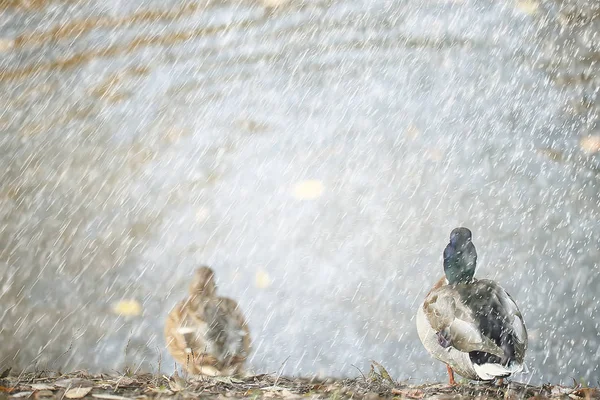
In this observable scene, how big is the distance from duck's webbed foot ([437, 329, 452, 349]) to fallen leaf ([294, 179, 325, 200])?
4.07 ft

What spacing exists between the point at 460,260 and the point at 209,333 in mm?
1372

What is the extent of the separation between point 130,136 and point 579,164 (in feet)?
6.55

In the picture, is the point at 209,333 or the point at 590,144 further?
the point at 209,333

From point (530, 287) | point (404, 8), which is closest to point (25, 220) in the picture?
point (404, 8)

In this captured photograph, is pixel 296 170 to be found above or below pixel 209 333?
above

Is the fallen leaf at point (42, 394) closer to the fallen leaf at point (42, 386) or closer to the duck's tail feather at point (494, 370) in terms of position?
the fallen leaf at point (42, 386)

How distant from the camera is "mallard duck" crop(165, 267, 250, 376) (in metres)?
2.67

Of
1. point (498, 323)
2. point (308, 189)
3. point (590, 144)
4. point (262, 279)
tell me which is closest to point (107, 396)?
point (498, 323)

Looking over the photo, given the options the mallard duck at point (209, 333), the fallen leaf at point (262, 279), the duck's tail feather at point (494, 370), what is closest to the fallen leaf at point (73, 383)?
the mallard duck at point (209, 333)

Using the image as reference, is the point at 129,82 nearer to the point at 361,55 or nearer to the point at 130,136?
the point at 361,55

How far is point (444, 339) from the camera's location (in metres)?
2.26

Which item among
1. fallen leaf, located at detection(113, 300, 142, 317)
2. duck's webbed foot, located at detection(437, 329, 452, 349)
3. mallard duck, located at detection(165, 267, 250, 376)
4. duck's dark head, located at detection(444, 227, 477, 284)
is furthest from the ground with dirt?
fallen leaf, located at detection(113, 300, 142, 317)

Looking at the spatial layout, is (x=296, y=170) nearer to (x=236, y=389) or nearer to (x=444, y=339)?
(x=444, y=339)

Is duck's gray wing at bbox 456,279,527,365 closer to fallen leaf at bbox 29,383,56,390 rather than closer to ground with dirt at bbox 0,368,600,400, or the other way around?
ground with dirt at bbox 0,368,600,400
